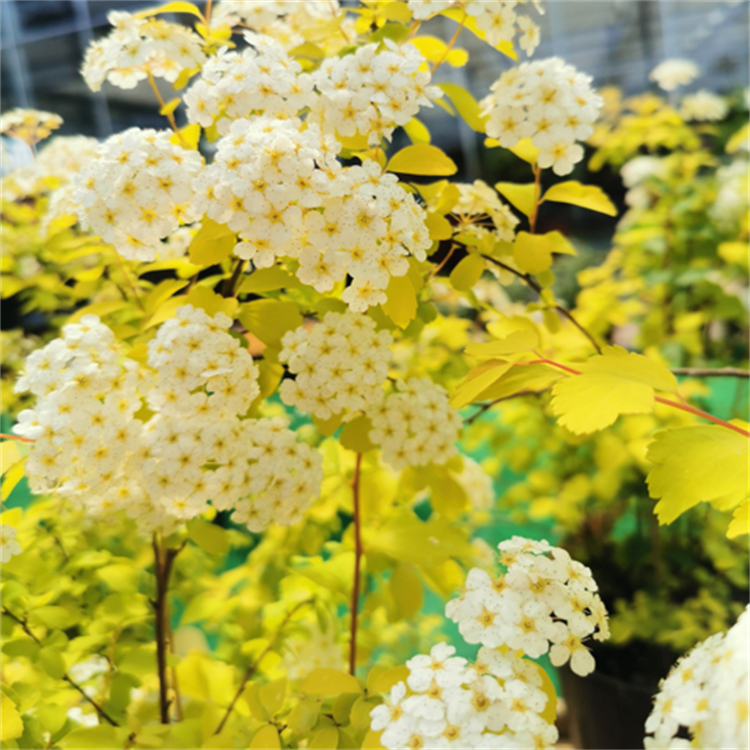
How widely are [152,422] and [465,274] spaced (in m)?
0.35

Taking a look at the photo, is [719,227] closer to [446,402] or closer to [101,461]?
[446,402]

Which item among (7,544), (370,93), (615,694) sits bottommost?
(615,694)

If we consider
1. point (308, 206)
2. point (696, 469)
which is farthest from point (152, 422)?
point (696, 469)

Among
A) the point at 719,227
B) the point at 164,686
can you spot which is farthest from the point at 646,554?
the point at 164,686

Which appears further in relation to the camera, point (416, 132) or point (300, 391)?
point (416, 132)

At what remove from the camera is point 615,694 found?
1.29 m

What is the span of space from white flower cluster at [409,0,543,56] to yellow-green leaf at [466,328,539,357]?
0.34 m

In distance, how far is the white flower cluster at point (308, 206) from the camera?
526 millimetres

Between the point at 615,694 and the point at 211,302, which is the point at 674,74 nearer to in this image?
the point at 615,694

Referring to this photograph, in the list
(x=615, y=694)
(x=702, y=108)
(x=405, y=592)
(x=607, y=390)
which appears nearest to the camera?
(x=607, y=390)

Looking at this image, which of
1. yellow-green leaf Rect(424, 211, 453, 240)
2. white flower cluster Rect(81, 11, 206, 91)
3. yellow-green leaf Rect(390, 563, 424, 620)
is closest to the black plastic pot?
yellow-green leaf Rect(390, 563, 424, 620)

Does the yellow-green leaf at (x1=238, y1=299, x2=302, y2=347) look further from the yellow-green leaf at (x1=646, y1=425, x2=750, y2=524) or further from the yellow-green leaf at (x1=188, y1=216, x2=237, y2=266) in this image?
the yellow-green leaf at (x1=646, y1=425, x2=750, y2=524)

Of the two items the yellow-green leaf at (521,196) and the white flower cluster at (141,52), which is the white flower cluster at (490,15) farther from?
the white flower cluster at (141,52)

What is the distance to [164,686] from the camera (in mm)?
736
